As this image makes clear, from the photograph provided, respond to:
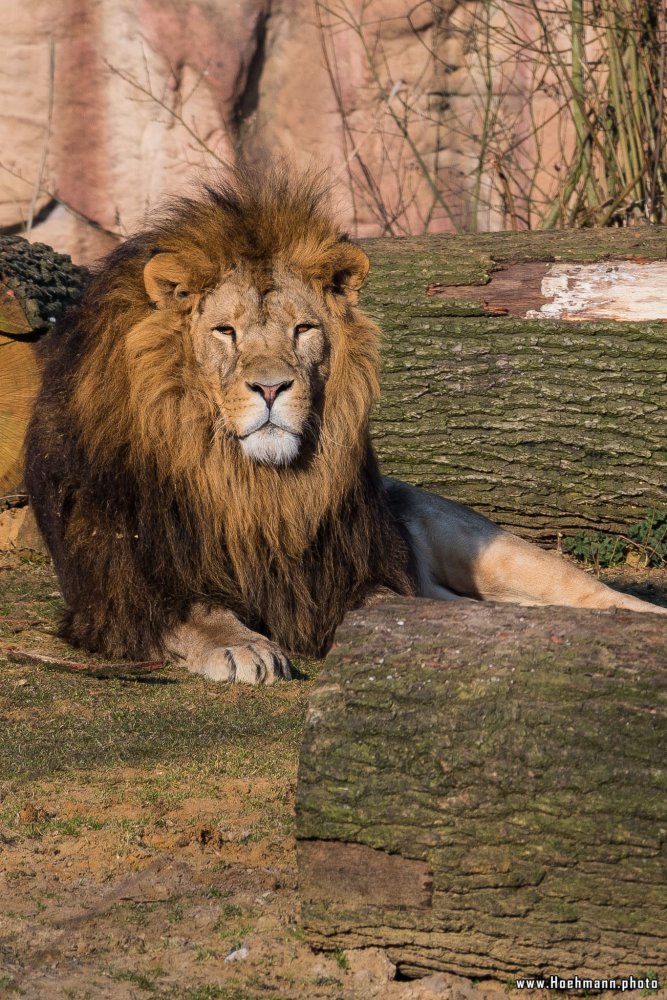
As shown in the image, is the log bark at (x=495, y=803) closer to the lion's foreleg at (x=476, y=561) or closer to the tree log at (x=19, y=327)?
the lion's foreleg at (x=476, y=561)

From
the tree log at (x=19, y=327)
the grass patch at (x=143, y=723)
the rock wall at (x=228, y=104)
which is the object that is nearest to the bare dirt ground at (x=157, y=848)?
the grass patch at (x=143, y=723)

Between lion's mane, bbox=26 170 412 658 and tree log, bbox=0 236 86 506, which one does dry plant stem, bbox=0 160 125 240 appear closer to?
tree log, bbox=0 236 86 506

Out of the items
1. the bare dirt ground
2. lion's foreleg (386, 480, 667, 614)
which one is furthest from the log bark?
lion's foreleg (386, 480, 667, 614)

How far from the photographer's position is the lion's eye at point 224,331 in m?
4.60

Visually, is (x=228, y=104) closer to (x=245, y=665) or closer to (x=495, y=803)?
(x=245, y=665)

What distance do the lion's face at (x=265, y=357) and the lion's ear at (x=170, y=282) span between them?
74 mm

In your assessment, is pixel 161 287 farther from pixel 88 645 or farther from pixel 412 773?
pixel 412 773

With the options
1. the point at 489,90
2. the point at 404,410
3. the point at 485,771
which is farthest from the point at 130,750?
the point at 489,90

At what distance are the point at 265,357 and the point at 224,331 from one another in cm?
21

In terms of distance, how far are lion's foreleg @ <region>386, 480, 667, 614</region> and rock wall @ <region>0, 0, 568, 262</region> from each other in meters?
5.69

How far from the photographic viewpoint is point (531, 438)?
23.0ft

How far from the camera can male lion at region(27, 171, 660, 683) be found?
464 cm

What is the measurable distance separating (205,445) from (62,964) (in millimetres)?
2316

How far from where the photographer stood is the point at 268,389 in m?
4.45
